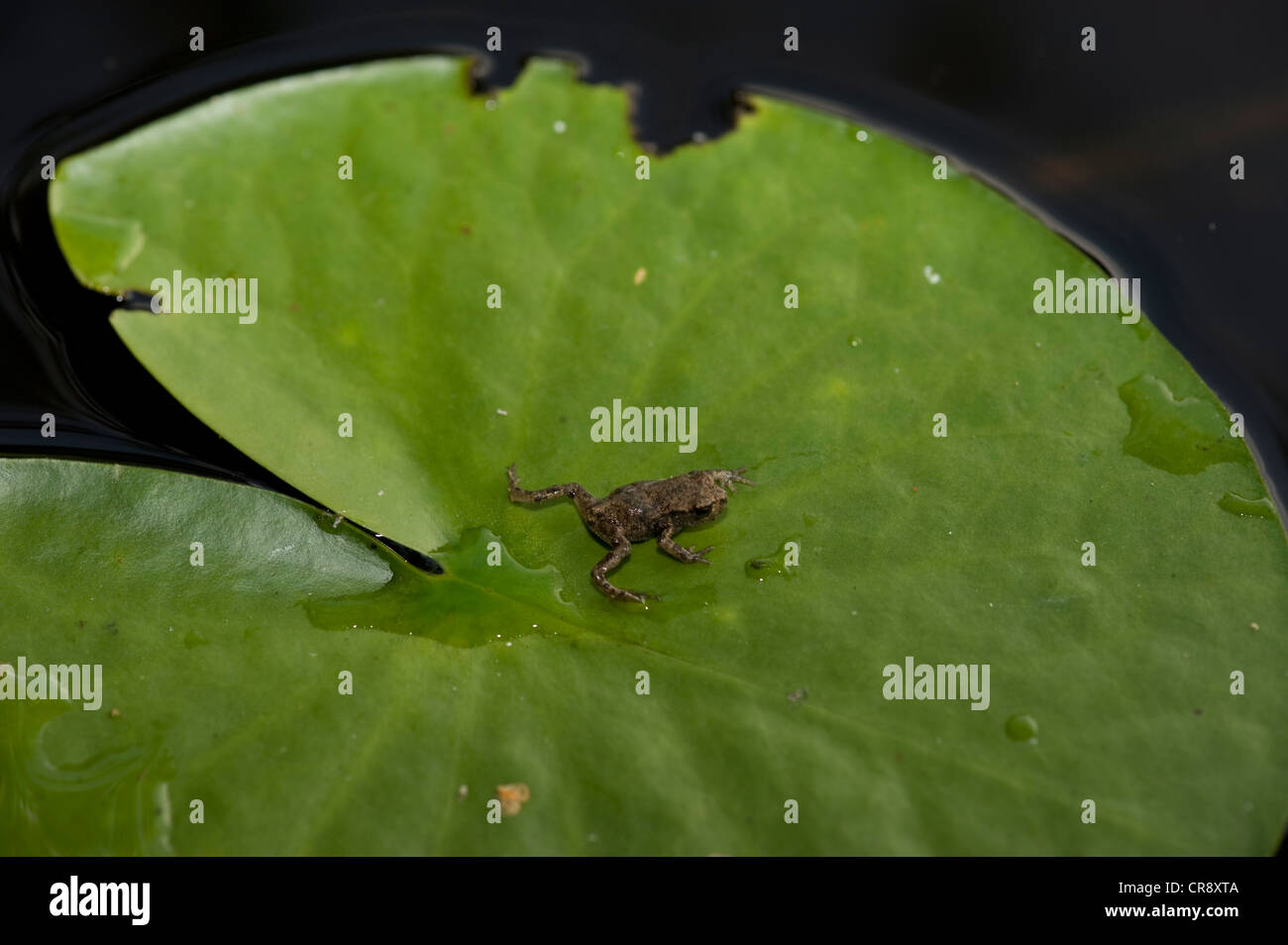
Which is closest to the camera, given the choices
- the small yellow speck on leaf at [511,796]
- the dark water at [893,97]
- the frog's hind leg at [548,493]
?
the small yellow speck on leaf at [511,796]

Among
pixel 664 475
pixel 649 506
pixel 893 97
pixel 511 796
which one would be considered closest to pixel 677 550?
pixel 649 506

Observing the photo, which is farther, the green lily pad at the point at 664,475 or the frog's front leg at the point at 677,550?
the frog's front leg at the point at 677,550

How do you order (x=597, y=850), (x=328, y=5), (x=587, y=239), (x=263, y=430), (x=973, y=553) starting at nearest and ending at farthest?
(x=597, y=850)
(x=973, y=553)
(x=263, y=430)
(x=587, y=239)
(x=328, y=5)

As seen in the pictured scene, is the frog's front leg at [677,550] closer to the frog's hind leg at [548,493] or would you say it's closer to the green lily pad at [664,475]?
the green lily pad at [664,475]

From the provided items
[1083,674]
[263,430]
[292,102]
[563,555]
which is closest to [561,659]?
[563,555]

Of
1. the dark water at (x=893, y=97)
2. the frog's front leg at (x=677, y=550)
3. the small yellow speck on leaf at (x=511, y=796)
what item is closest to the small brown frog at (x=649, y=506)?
the frog's front leg at (x=677, y=550)

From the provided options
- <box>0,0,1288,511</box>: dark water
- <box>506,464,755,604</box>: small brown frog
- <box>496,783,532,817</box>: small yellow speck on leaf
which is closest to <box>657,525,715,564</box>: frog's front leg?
<box>506,464,755,604</box>: small brown frog

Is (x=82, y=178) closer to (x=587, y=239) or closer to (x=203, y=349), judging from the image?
(x=203, y=349)
